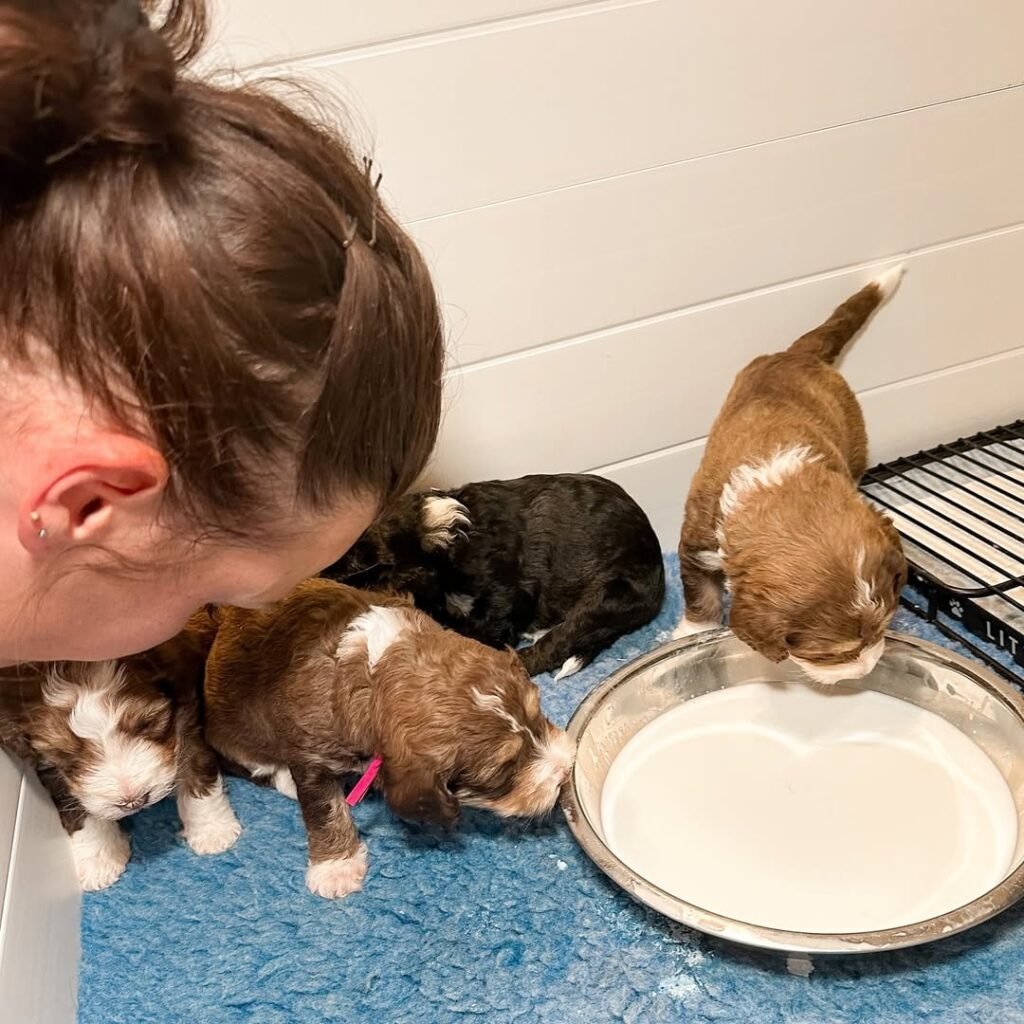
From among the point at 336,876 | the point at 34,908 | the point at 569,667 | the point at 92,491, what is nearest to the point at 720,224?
the point at 569,667

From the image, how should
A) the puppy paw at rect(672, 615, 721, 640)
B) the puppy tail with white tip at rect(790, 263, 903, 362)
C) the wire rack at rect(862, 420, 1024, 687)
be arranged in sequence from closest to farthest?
the wire rack at rect(862, 420, 1024, 687) → the puppy paw at rect(672, 615, 721, 640) → the puppy tail with white tip at rect(790, 263, 903, 362)

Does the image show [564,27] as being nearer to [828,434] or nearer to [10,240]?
[828,434]

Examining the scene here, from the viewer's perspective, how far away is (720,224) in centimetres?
244

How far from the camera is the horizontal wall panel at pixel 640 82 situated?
210cm

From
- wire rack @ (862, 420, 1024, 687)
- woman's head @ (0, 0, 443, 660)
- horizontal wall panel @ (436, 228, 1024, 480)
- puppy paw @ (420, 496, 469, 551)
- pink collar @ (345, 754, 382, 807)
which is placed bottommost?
wire rack @ (862, 420, 1024, 687)

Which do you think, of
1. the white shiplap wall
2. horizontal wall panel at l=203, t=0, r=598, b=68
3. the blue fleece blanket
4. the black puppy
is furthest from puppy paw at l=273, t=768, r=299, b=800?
horizontal wall panel at l=203, t=0, r=598, b=68

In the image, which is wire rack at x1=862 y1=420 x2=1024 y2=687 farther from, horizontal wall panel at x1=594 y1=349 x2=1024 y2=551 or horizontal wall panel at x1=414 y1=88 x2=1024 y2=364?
horizontal wall panel at x1=414 y1=88 x2=1024 y2=364

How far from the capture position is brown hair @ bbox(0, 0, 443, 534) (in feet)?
3.07

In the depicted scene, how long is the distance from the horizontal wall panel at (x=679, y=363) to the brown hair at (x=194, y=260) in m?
1.19

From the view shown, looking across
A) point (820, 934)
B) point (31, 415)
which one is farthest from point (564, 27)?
point (820, 934)

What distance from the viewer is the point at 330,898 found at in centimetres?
191

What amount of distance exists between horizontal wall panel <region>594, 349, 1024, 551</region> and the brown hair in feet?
4.93

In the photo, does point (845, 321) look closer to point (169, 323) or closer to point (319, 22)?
point (319, 22)

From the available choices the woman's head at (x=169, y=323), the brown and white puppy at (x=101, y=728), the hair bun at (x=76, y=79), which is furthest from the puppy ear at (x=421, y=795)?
the hair bun at (x=76, y=79)
